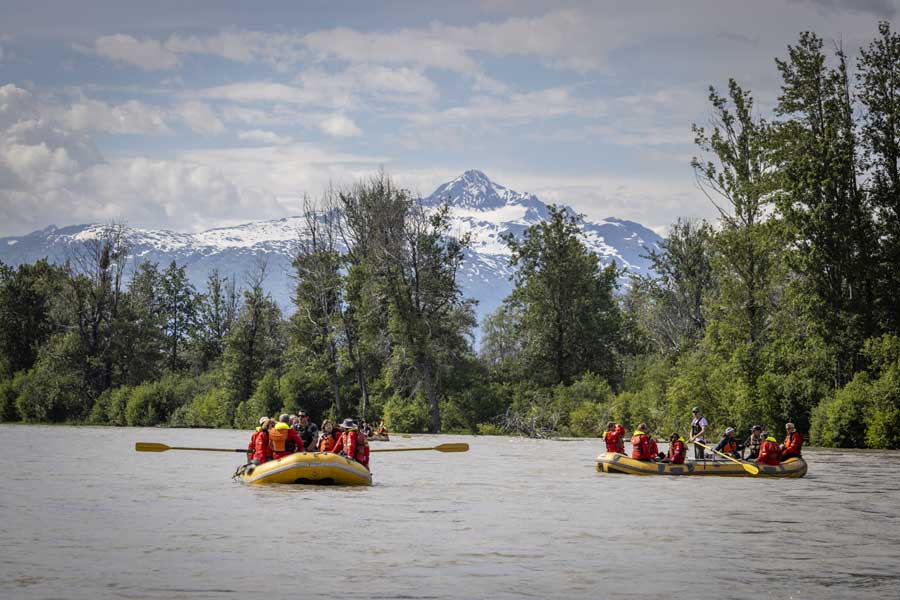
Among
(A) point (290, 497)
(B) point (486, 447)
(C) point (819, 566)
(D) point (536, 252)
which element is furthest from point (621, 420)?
(C) point (819, 566)

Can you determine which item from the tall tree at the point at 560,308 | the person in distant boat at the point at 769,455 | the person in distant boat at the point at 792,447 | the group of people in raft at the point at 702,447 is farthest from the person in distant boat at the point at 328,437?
the tall tree at the point at 560,308

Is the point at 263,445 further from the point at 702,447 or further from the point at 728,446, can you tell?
the point at 728,446

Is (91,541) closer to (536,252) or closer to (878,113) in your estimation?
(878,113)

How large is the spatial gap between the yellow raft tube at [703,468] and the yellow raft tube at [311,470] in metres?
8.85

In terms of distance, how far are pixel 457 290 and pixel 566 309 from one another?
272 inches

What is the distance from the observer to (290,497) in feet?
81.8

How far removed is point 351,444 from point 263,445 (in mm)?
2291

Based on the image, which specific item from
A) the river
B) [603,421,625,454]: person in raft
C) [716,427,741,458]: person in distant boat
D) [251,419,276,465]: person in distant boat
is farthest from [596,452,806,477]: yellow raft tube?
[251,419,276,465]: person in distant boat

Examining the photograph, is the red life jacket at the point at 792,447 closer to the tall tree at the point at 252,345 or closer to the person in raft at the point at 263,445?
the person in raft at the point at 263,445

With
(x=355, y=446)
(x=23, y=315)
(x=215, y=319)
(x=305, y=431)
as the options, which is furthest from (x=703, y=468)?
(x=23, y=315)

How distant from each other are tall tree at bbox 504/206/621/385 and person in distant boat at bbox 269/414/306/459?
39035mm

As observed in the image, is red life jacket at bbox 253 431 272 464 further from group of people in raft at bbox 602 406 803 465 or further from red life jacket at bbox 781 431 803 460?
red life jacket at bbox 781 431 803 460

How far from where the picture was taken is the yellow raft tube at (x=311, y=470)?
2598cm

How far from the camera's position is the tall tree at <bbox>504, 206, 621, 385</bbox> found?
65.4 m
